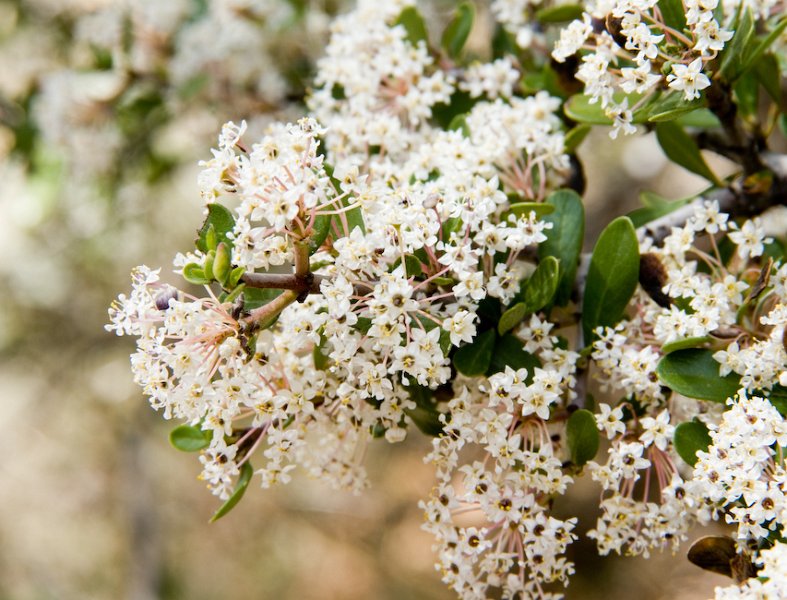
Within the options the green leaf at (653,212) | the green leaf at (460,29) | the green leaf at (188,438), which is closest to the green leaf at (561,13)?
the green leaf at (460,29)

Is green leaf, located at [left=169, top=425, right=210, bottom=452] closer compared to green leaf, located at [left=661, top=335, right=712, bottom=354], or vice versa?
green leaf, located at [left=661, top=335, right=712, bottom=354]

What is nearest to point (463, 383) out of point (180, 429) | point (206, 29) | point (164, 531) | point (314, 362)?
point (314, 362)

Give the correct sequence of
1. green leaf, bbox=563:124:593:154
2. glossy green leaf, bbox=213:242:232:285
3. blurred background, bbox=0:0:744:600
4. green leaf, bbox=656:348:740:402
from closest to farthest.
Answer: glossy green leaf, bbox=213:242:232:285, green leaf, bbox=656:348:740:402, green leaf, bbox=563:124:593:154, blurred background, bbox=0:0:744:600

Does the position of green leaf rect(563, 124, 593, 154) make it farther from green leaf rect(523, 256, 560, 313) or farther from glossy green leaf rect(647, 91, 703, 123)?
green leaf rect(523, 256, 560, 313)

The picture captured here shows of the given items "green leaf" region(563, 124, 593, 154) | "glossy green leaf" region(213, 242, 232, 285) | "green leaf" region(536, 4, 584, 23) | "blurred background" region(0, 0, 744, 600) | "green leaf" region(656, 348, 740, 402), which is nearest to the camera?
"glossy green leaf" region(213, 242, 232, 285)

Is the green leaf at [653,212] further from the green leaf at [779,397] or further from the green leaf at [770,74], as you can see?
the green leaf at [779,397]

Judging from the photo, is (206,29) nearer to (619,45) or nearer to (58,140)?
(58,140)

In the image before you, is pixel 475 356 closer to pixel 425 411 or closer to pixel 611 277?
pixel 425 411

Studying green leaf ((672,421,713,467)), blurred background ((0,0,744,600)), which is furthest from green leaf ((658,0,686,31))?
blurred background ((0,0,744,600))
